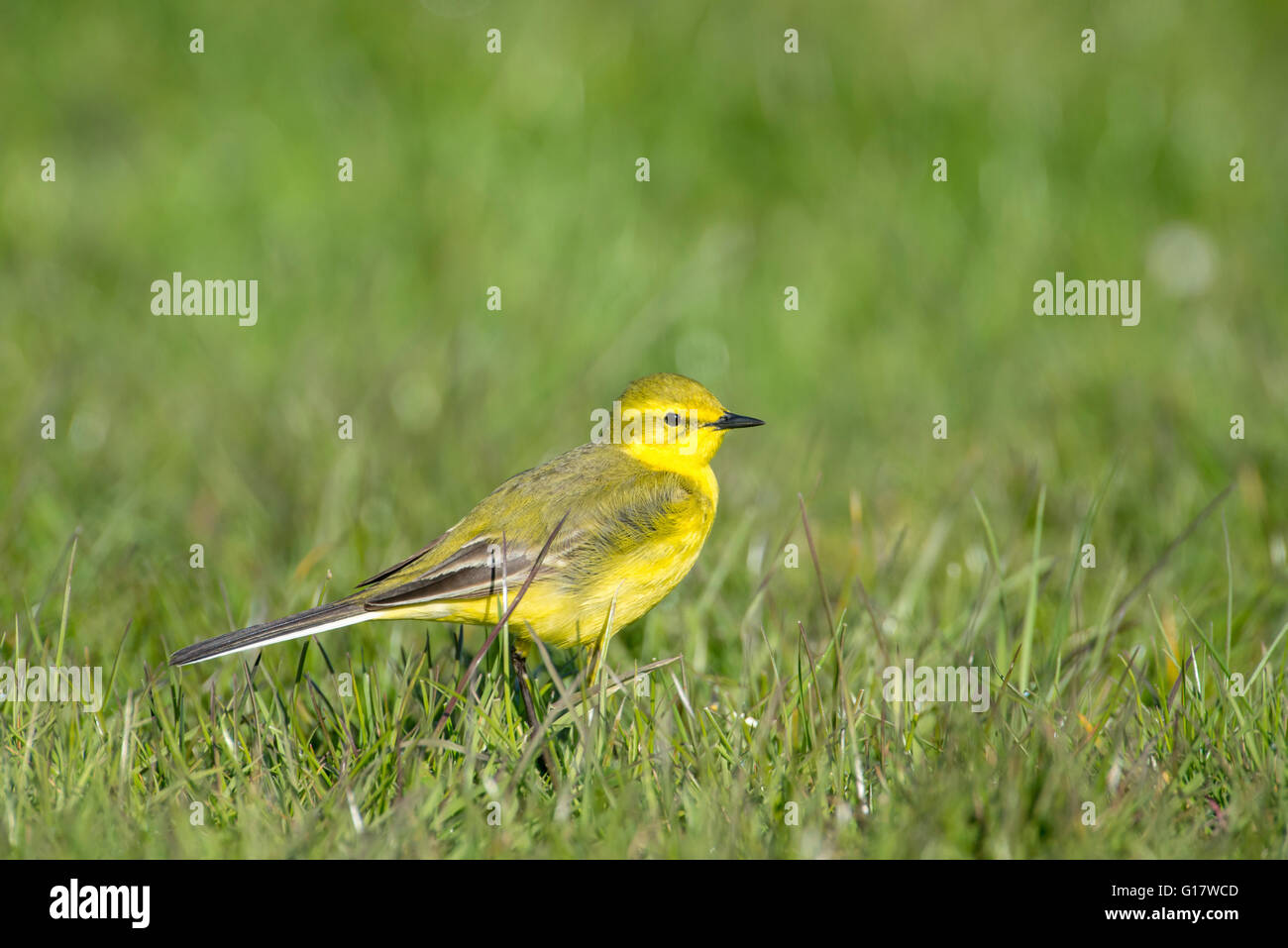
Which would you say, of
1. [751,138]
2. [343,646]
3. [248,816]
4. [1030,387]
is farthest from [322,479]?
[751,138]

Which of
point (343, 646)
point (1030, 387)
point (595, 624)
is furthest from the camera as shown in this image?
point (1030, 387)

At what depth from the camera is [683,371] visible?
7.92 meters

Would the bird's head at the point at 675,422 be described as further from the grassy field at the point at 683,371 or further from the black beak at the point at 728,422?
the grassy field at the point at 683,371

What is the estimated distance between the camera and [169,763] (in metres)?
3.63

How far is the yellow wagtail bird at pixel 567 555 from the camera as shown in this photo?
4.04 m

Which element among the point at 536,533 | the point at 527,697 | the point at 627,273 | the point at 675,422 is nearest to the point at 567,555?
the point at 536,533

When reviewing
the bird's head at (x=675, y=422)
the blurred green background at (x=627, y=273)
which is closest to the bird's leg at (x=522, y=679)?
the blurred green background at (x=627, y=273)

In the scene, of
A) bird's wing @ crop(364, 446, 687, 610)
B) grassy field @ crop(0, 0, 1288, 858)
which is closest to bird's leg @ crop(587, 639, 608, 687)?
grassy field @ crop(0, 0, 1288, 858)

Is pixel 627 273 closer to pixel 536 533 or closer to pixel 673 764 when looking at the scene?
pixel 536 533

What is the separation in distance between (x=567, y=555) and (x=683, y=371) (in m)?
3.80

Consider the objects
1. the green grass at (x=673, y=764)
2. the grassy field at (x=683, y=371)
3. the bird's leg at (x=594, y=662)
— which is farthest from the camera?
the bird's leg at (x=594, y=662)

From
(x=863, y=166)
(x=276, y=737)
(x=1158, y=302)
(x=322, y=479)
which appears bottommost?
(x=276, y=737)
